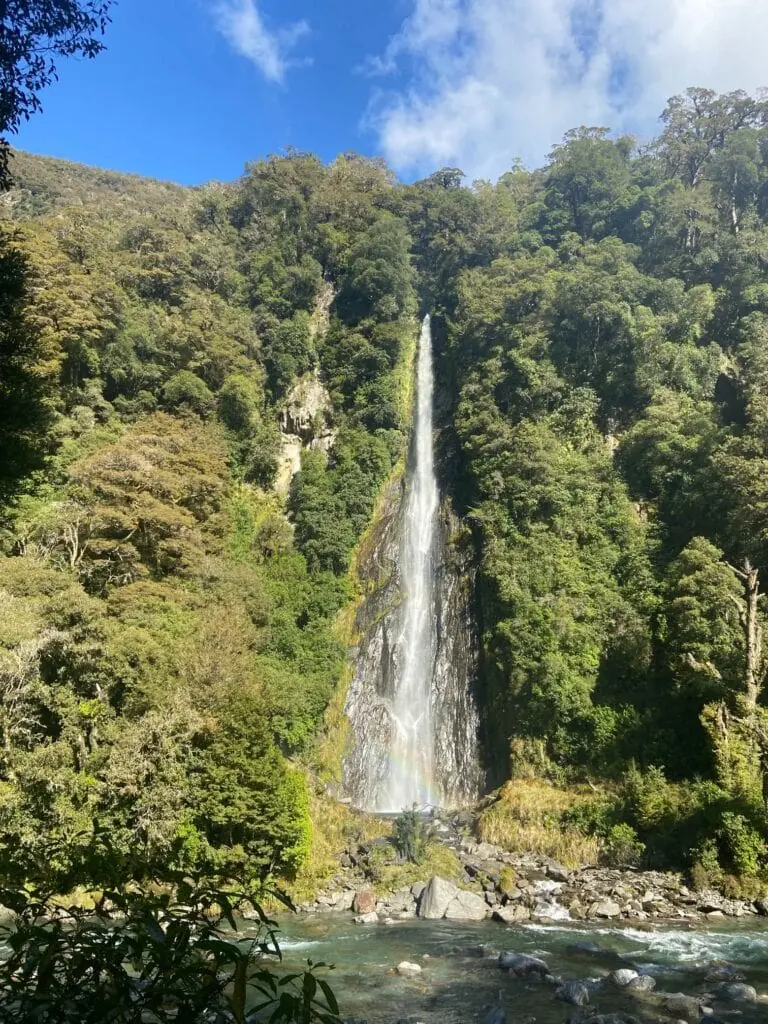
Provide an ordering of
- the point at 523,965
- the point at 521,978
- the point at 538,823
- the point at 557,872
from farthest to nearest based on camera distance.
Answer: the point at 538,823
the point at 557,872
the point at 523,965
the point at 521,978

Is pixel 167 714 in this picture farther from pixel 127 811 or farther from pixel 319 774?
pixel 319 774

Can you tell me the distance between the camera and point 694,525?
26.0 m

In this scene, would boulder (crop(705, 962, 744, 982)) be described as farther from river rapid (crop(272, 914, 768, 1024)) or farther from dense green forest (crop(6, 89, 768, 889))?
Result: dense green forest (crop(6, 89, 768, 889))

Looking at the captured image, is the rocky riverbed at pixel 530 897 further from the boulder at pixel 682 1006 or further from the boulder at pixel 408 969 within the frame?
the boulder at pixel 682 1006

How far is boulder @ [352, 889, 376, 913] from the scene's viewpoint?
55.6ft

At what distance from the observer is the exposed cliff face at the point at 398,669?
26328 millimetres

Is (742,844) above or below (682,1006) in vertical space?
above

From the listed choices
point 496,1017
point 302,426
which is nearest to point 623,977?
point 496,1017

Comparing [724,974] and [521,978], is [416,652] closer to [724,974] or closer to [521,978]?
[521,978]

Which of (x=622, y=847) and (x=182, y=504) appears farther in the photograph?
(x=182, y=504)

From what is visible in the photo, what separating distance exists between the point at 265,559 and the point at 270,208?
3077cm

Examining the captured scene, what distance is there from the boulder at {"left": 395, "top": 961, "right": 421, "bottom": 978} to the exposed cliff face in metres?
12.8

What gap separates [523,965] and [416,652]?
1769cm

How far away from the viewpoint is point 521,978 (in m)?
12.1
